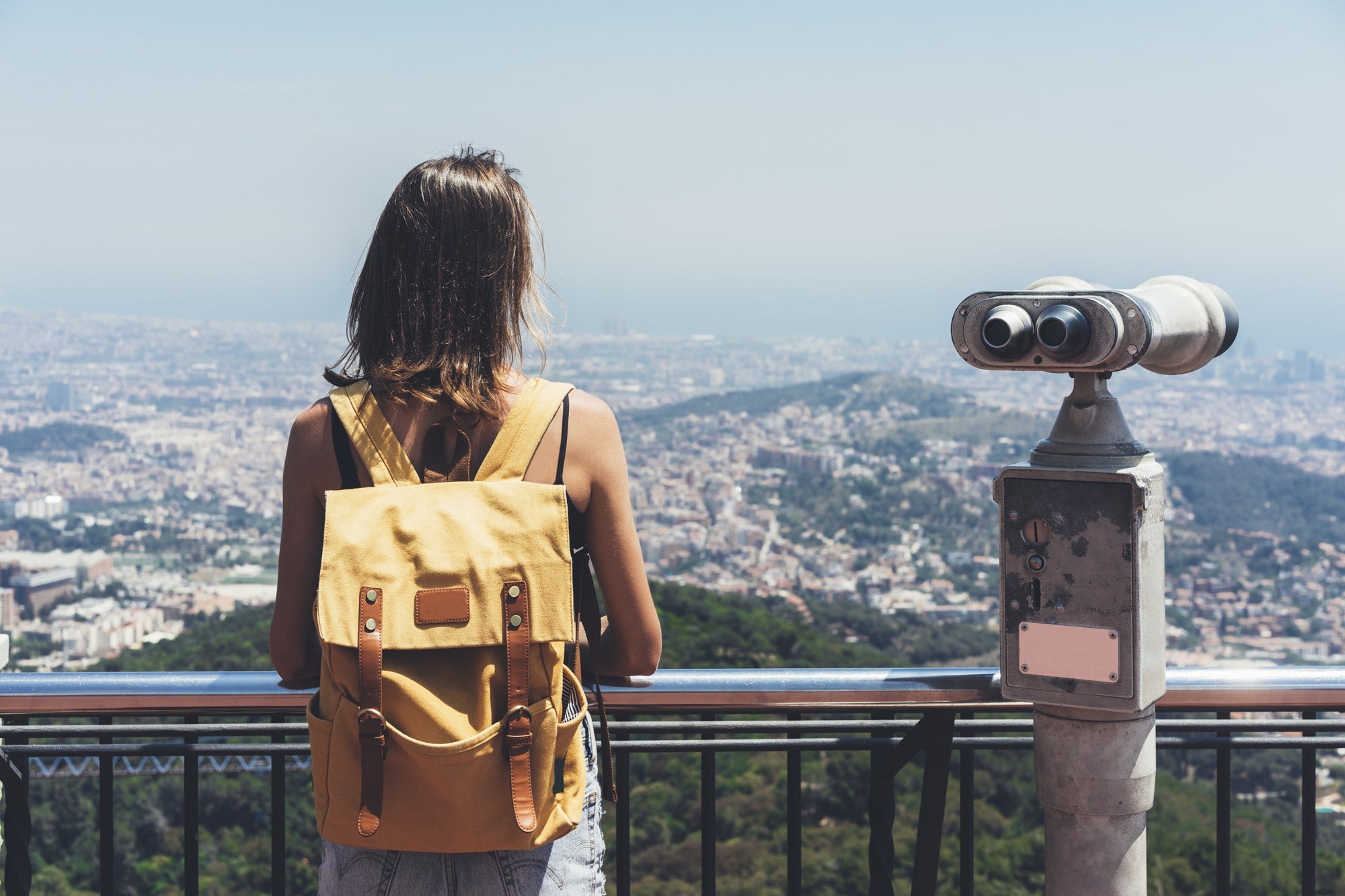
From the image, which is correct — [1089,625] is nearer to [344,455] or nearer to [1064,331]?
[1064,331]

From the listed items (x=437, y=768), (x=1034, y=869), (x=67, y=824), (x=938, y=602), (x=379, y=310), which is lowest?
(x=938, y=602)

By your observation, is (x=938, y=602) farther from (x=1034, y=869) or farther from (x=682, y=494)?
(x=1034, y=869)

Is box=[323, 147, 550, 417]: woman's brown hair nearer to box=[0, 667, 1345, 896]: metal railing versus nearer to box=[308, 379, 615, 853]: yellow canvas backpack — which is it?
box=[308, 379, 615, 853]: yellow canvas backpack

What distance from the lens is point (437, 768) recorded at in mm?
1493

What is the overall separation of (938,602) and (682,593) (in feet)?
53.2

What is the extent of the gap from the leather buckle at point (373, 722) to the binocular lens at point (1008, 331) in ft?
3.33

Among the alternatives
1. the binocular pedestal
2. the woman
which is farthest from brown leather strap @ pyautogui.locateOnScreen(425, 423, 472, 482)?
the binocular pedestal

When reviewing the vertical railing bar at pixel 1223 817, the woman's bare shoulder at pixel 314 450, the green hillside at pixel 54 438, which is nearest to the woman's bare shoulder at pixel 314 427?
the woman's bare shoulder at pixel 314 450

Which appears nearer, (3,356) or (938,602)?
(938,602)

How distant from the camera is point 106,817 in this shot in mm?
2236

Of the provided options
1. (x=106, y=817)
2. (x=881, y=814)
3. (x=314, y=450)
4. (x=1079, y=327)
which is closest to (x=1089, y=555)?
(x=1079, y=327)

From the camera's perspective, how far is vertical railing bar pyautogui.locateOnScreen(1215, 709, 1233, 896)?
2211 mm

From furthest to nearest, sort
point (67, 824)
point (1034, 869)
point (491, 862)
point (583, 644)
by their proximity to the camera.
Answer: point (1034, 869), point (67, 824), point (583, 644), point (491, 862)

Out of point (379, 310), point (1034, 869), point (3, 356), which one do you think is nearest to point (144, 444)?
point (3, 356)
